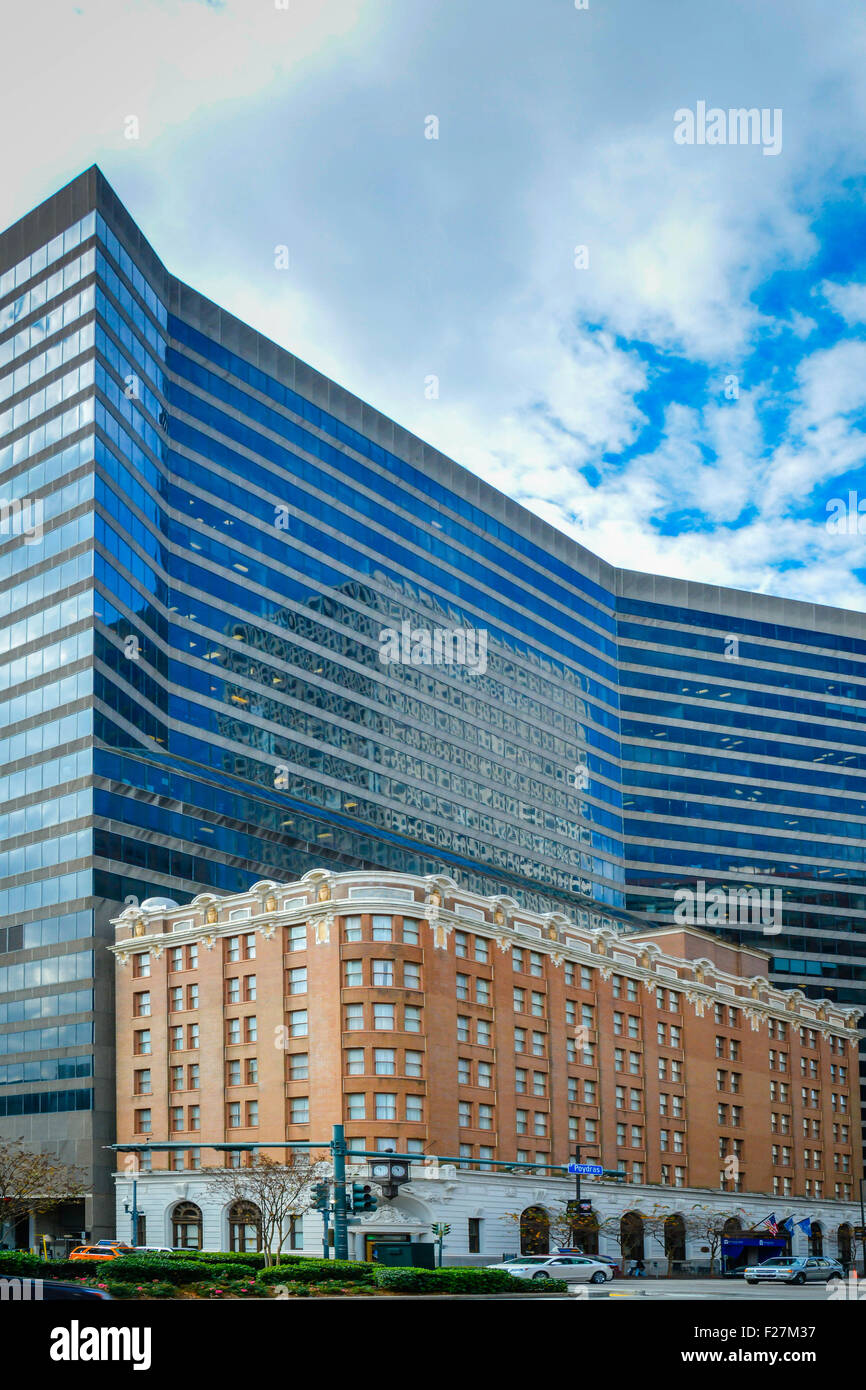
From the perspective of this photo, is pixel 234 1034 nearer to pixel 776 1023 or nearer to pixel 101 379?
pixel 101 379

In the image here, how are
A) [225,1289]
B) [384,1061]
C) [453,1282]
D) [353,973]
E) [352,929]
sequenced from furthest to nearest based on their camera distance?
[352,929]
[353,973]
[384,1061]
[453,1282]
[225,1289]

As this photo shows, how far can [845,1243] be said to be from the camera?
374ft

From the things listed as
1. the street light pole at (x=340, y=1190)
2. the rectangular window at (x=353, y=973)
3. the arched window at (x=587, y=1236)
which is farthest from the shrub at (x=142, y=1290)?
the arched window at (x=587, y=1236)

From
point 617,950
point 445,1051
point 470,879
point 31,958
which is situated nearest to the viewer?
point 445,1051

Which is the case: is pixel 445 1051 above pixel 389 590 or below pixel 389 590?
below

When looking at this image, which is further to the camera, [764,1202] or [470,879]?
[470,879]

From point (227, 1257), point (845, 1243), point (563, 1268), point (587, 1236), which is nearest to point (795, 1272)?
point (563, 1268)

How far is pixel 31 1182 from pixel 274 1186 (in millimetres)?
12822

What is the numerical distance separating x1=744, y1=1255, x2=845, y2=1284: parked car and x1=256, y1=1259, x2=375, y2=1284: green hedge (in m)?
23.1

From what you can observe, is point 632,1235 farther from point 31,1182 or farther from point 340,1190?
point 340,1190
